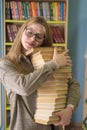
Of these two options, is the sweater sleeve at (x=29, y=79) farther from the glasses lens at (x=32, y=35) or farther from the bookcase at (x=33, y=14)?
the bookcase at (x=33, y=14)

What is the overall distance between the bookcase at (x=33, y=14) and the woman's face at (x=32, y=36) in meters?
1.37

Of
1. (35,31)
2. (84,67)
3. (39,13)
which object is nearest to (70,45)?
(84,67)

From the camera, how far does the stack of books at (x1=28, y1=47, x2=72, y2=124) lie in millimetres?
1081

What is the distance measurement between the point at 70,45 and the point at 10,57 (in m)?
1.83

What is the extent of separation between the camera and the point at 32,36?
1176 millimetres

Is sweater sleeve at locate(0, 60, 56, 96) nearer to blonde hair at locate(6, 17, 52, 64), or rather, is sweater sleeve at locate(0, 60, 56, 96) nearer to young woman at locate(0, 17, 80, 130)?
young woman at locate(0, 17, 80, 130)

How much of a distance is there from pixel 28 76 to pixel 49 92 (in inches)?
5.8

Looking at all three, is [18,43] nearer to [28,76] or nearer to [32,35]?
[32,35]

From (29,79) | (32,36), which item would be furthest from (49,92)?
(32,36)

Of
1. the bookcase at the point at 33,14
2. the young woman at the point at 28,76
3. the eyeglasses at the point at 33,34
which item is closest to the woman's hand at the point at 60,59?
the young woman at the point at 28,76

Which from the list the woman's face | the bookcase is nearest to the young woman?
the woman's face

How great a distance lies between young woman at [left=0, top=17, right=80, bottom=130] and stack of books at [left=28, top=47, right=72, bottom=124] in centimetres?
3

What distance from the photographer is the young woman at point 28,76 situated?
1.03 meters

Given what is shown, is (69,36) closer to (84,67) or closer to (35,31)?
(84,67)
